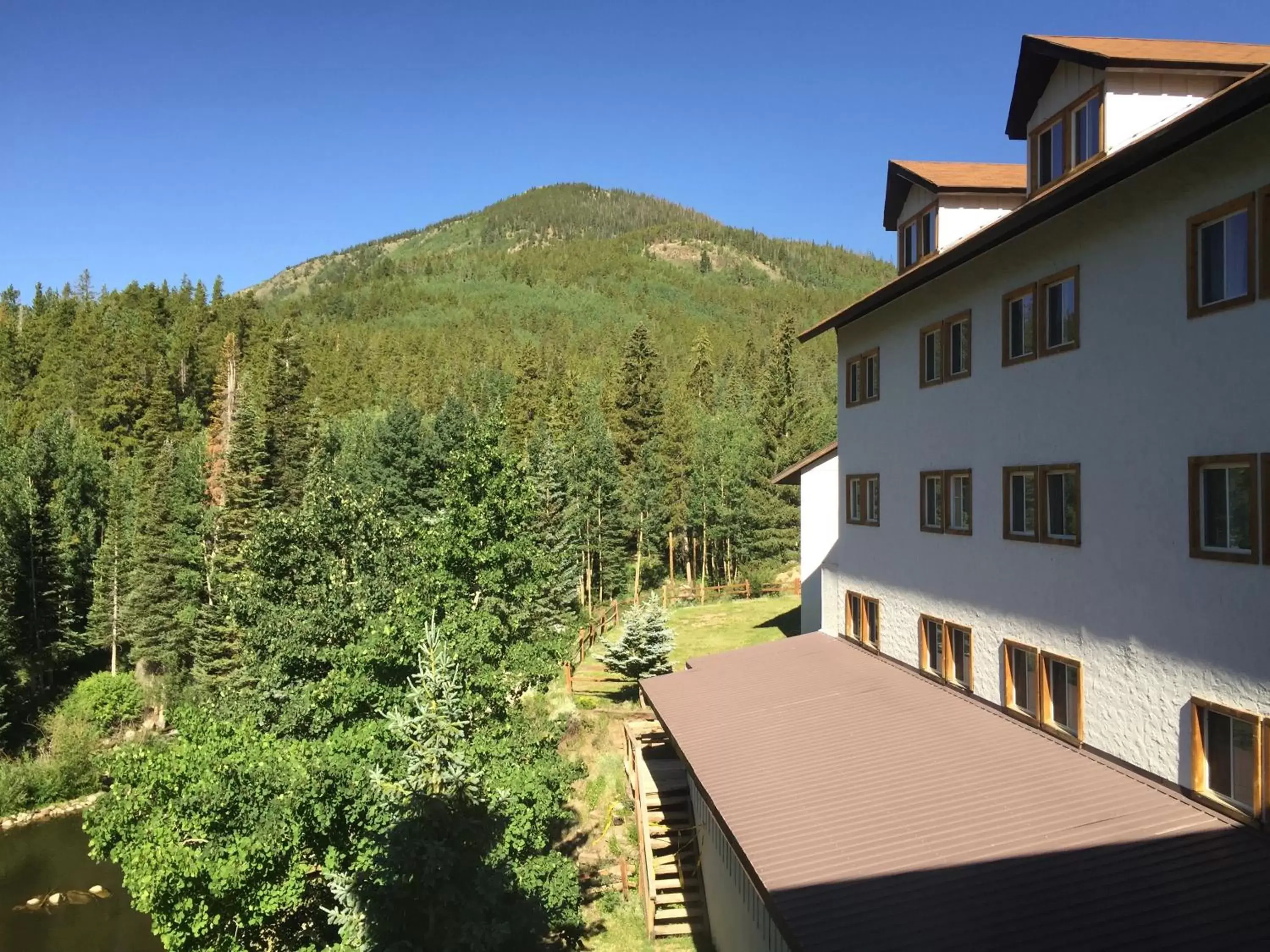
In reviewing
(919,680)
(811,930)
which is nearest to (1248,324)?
(811,930)

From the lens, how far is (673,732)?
620 inches

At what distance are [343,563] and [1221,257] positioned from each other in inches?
955

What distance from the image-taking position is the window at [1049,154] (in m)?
14.2

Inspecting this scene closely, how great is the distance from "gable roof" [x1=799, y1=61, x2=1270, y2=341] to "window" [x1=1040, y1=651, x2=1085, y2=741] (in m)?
6.41

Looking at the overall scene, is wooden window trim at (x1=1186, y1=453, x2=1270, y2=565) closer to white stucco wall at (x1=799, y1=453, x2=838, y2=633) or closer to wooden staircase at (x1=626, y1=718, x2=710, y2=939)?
wooden staircase at (x1=626, y1=718, x2=710, y2=939)

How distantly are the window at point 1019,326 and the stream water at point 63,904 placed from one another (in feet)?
93.7

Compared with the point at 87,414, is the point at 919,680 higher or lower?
lower

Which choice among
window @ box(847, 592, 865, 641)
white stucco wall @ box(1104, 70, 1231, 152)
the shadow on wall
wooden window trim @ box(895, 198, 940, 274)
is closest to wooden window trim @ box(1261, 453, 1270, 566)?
the shadow on wall

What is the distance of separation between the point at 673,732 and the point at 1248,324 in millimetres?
11168

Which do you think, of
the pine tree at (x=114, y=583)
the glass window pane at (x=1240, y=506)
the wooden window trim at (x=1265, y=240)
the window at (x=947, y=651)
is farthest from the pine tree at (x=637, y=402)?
the wooden window trim at (x=1265, y=240)

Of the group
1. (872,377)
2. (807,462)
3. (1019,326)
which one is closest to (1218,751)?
(1019,326)

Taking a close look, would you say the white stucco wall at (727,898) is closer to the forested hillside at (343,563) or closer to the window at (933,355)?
the forested hillside at (343,563)

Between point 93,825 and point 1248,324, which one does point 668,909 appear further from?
point 1248,324

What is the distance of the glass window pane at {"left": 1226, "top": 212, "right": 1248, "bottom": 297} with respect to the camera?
349 inches
